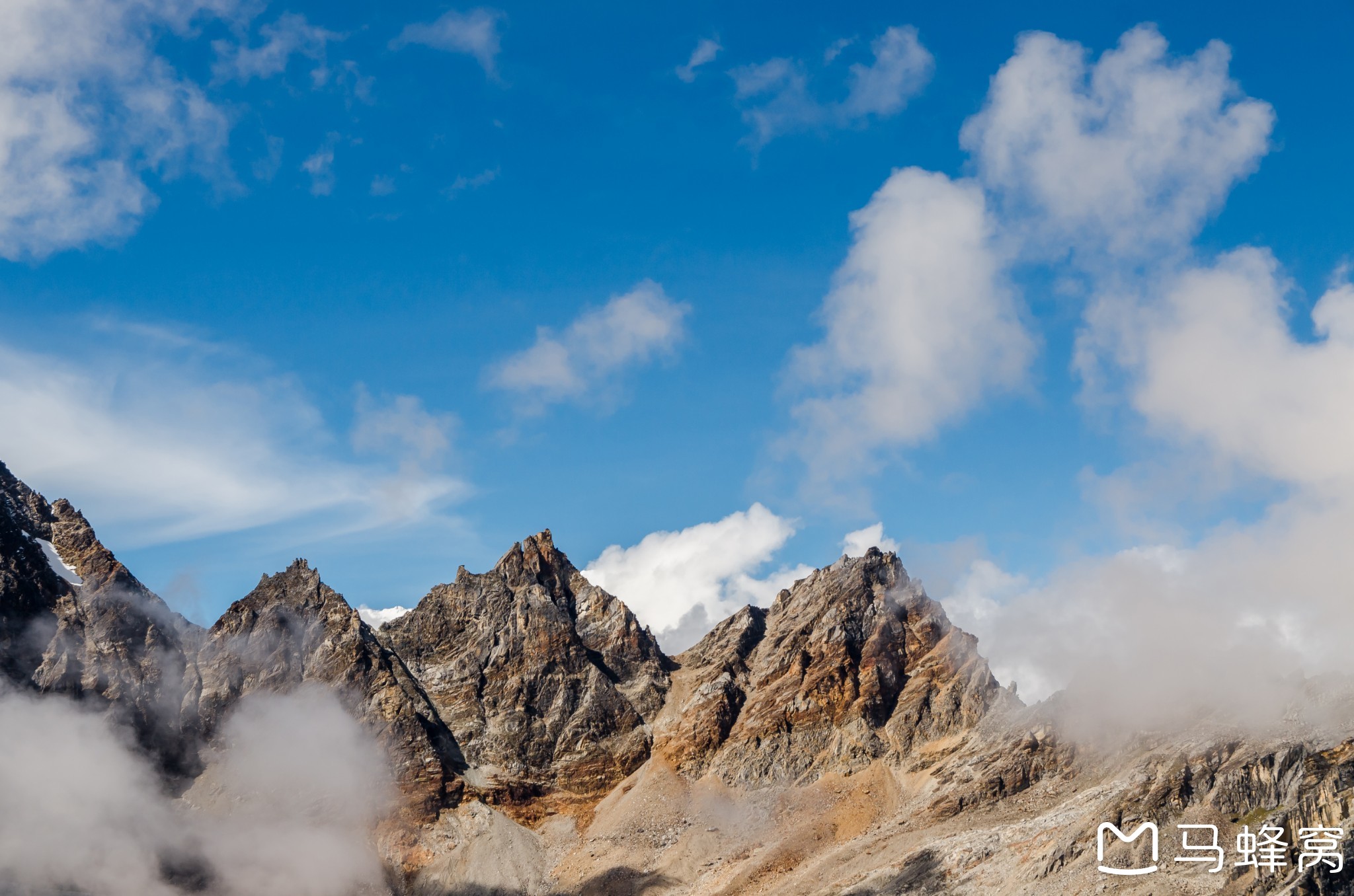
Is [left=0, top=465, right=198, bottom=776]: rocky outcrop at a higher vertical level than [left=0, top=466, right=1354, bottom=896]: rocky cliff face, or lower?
higher

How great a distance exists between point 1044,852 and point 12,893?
141727 millimetres

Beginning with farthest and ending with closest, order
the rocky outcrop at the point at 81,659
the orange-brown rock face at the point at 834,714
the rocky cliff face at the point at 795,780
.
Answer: the rocky outcrop at the point at 81,659 → the orange-brown rock face at the point at 834,714 → the rocky cliff face at the point at 795,780

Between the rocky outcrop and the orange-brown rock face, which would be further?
the rocky outcrop

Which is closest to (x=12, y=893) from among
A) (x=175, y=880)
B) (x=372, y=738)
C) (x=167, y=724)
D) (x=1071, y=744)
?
(x=175, y=880)

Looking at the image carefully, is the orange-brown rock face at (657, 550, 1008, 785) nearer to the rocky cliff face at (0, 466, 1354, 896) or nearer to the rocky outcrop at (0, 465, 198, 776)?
the rocky cliff face at (0, 466, 1354, 896)

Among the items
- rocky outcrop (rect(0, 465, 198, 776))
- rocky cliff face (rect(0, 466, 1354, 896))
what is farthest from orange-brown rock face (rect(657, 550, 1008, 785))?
rocky outcrop (rect(0, 465, 198, 776))

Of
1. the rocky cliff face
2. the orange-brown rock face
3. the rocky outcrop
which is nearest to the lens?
the rocky cliff face

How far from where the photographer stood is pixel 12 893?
152 metres

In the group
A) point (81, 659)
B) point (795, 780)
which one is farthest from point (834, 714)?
point (81, 659)

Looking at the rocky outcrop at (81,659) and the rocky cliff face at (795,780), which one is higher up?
the rocky outcrop at (81,659)

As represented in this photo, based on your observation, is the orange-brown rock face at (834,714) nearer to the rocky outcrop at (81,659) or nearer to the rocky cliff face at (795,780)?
the rocky cliff face at (795,780)

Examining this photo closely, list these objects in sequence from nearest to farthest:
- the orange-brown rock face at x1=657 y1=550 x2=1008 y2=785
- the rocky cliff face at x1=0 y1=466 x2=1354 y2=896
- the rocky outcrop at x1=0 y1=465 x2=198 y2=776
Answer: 1. the rocky cliff face at x1=0 y1=466 x2=1354 y2=896
2. the orange-brown rock face at x1=657 y1=550 x2=1008 y2=785
3. the rocky outcrop at x1=0 y1=465 x2=198 y2=776

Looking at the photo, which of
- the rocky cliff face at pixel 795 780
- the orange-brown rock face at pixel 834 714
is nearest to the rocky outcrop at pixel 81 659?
the rocky cliff face at pixel 795 780

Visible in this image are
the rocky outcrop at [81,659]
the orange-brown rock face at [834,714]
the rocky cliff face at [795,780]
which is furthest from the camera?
the rocky outcrop at [81,659]
